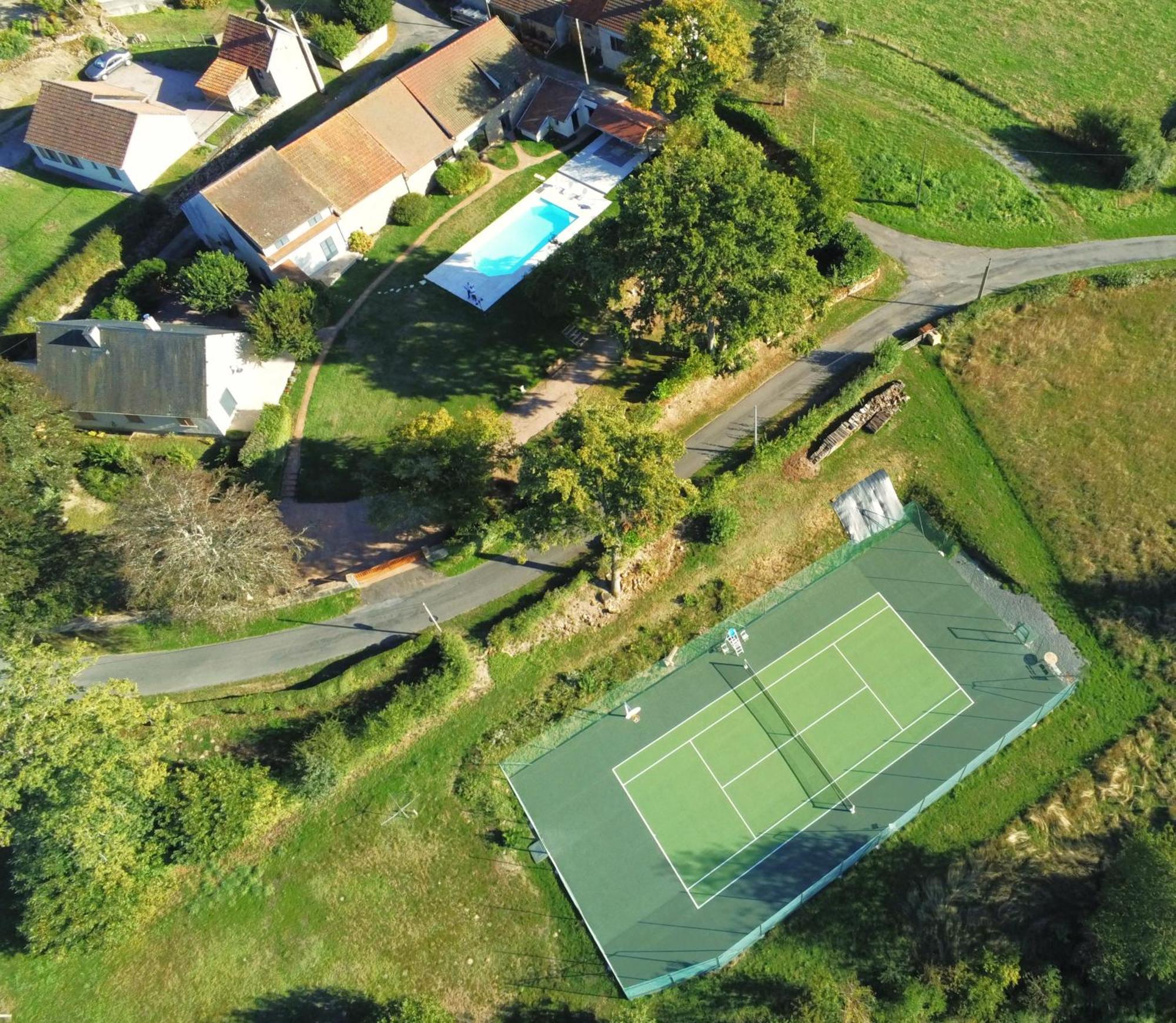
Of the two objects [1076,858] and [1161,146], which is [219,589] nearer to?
[1076,858]

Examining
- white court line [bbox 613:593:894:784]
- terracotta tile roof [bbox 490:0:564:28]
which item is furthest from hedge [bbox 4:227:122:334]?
white court line [bbox 613:593:894:784]

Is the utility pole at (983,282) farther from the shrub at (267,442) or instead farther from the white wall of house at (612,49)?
the shrub at (267,442)

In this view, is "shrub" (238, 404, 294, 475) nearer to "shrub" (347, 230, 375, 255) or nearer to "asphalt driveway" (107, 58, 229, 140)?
"shrub" (347, 230, 375, 255)

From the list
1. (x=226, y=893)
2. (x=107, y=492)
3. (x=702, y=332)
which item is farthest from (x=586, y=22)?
(x=226, y=893)

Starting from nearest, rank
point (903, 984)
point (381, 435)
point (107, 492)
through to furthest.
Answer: point (903, 984), point (107, 492), point (381, 435)

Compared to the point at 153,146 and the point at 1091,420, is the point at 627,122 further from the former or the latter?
the point at 1091,420

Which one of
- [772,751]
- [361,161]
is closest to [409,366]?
[361,161]
